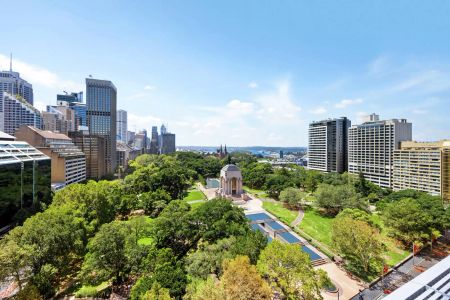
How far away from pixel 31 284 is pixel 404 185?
98164 mm

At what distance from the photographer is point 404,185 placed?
77.1 metres

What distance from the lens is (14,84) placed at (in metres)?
132

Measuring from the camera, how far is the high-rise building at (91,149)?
266 ft

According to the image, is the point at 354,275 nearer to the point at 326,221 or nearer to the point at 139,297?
the point at 326,221

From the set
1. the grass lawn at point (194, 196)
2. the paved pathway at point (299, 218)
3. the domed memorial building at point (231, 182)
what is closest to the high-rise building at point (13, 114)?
the grass lawn at point (194, 196)

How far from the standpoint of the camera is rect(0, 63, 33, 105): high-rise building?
12524 centimetres

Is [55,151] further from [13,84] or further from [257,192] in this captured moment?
[13,84]

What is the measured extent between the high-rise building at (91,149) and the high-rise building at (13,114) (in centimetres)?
4181

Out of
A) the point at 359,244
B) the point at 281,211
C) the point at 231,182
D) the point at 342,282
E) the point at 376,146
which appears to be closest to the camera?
the point at 342,282

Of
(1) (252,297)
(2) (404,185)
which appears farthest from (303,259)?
(2) (404,185)

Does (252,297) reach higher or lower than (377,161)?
lower

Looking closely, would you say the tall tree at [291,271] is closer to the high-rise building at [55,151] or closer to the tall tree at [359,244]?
the tall tree at [359,244]

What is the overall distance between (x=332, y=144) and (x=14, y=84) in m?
184

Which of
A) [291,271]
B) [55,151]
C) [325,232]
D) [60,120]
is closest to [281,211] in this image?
[325,232]
